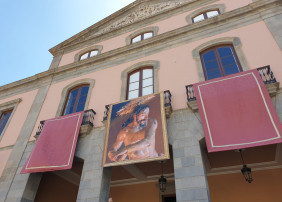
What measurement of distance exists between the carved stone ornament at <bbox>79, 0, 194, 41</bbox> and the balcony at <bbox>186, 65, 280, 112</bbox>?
21.7ft

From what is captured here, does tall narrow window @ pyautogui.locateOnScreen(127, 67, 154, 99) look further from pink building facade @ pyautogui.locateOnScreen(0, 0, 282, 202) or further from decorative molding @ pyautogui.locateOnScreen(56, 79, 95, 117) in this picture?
decorative molding @ pyautogui.locateOnScreen(56, 79, 95, 117)

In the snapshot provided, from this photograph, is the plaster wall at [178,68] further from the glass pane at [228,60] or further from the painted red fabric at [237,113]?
the painted red fabric at [237,113]

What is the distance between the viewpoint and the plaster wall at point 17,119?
960 centimetres

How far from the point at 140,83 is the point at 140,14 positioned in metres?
5.88

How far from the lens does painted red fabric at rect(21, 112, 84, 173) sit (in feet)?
23.5

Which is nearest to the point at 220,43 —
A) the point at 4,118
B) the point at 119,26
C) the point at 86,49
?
the point at 119,26

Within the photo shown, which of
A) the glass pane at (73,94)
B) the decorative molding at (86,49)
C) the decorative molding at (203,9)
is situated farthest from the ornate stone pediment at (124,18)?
the glass pane at (73,94)

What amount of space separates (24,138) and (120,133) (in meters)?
4.78

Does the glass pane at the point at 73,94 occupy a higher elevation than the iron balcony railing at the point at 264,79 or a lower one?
higher

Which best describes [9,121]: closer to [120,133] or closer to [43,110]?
[43,110]

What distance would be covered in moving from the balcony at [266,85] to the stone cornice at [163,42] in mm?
2876

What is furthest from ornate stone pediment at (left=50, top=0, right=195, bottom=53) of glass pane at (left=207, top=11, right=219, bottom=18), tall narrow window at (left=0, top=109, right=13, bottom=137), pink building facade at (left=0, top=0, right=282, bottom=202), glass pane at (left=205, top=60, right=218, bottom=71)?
glass pane at (left=205, top=60, right=218, bottom=71)

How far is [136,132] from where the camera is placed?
6.77m

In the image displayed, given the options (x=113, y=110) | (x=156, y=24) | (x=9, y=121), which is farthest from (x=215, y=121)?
(x=9, y=121)
